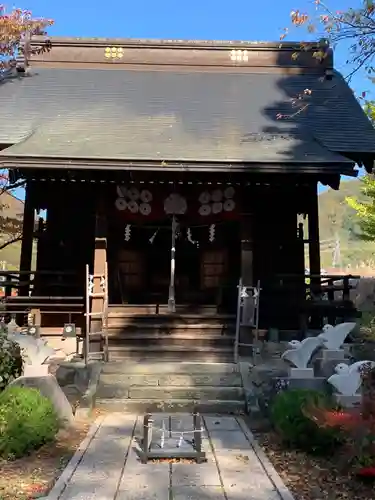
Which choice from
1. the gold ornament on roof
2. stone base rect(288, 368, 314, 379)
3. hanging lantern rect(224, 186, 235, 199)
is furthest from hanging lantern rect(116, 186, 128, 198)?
the gold ornament on roof

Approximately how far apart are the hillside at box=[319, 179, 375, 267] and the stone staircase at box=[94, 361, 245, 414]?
65.0m

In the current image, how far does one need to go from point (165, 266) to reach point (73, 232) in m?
2.63

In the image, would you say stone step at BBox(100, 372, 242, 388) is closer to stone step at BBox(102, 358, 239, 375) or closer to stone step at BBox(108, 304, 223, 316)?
stone step at BBox(102, 358, 239, 375)

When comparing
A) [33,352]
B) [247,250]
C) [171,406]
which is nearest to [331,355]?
[171,406]

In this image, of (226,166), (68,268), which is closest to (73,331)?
(68,268)

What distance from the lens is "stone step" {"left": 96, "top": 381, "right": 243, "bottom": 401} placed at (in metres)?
8.48

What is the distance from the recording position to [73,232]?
40.7 feet

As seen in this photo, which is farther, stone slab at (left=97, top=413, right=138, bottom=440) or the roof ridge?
the roof ridge

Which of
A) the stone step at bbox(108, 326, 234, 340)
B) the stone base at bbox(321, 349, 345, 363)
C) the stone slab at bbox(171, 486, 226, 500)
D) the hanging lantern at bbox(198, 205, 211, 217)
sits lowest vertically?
the stone slab at bbox(171, 486, 226, 500)

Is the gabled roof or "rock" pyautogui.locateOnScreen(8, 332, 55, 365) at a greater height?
the gabled roof

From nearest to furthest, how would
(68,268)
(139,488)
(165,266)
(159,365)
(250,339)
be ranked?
(139,488)
(159,365)
(250,339)
(68,268)
(165,266)

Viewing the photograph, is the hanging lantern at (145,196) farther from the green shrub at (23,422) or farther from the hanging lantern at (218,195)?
the green shrub at (23,422)

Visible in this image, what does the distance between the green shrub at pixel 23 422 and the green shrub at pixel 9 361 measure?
2.15 feet

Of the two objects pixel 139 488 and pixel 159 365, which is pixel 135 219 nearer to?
pixel 159 365
